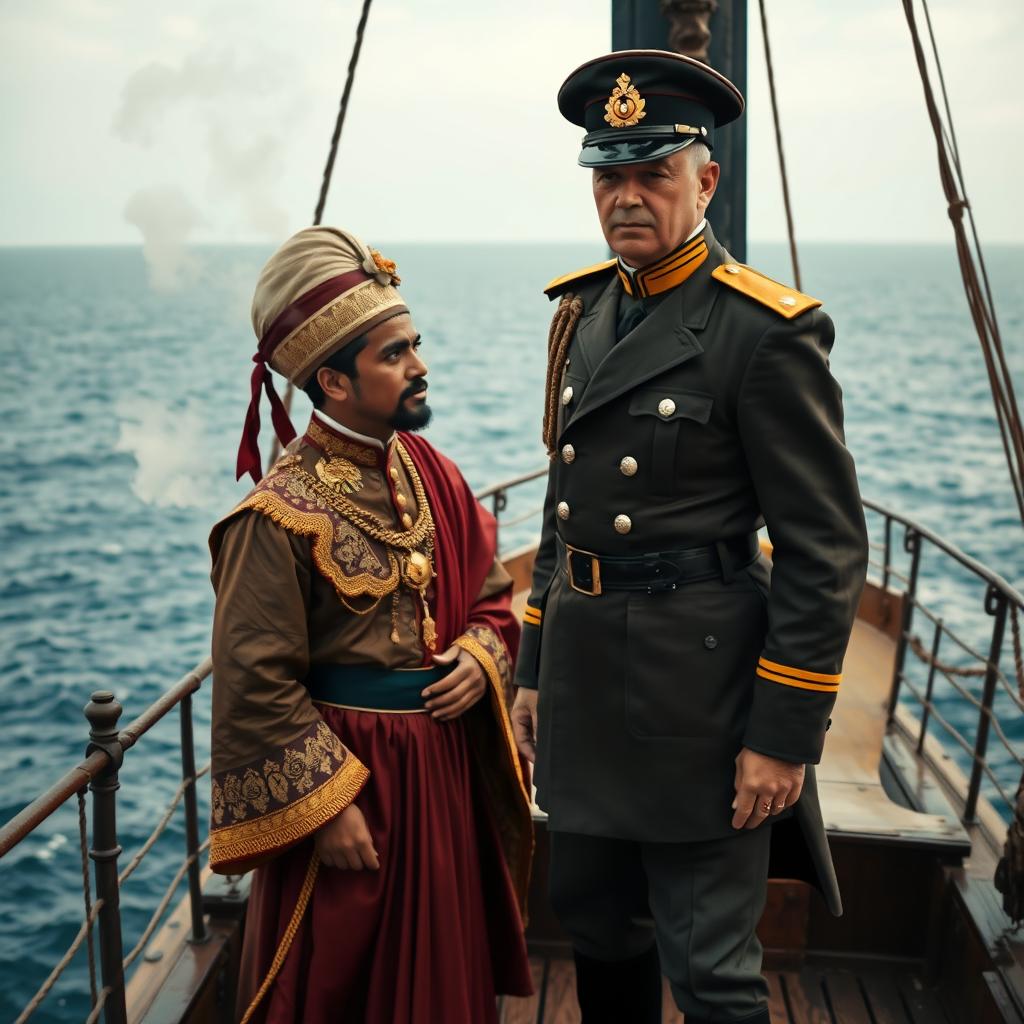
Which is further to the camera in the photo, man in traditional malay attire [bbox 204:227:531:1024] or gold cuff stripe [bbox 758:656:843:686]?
man in traditional malay attire [bbox 204:227:531:1024]

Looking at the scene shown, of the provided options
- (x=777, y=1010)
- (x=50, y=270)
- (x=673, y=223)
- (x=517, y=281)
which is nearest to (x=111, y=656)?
(x=777, y=1010)

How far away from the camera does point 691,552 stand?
2176 mm

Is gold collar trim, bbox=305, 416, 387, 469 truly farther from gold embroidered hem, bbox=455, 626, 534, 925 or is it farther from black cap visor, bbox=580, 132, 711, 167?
black cap visor, bbox=580, 132, 711, 167

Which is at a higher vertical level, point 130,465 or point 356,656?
point 356,656

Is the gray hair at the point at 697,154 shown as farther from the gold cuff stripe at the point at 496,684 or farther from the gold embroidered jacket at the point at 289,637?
the gold cuff stripe at the point at 496,684

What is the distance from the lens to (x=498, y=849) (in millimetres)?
2785

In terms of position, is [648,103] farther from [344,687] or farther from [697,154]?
[344,687]

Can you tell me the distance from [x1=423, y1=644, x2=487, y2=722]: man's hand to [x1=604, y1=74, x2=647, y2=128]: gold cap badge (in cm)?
115

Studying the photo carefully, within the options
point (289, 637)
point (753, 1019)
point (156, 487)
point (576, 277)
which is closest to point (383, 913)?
point (289, 637)

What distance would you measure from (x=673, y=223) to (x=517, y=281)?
116845 millimetres

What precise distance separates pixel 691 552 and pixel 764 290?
18.9 inches

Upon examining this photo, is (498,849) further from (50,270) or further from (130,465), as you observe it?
(50,270)

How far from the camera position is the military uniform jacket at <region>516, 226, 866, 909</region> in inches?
80.4

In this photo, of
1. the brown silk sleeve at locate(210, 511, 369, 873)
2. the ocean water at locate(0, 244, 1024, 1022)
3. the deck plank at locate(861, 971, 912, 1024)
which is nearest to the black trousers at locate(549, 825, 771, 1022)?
the brown silk sleeve at locate(210, 511, 369, 873)
